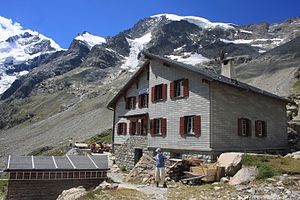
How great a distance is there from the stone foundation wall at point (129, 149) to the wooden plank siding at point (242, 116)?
26.5 feet

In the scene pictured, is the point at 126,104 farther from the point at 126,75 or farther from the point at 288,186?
the point at 126,75

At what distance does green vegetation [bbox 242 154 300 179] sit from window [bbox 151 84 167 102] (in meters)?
10.0

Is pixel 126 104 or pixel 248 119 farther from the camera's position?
pixel 126 104

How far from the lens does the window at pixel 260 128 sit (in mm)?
23594

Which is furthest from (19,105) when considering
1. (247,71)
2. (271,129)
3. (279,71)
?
(271,129)

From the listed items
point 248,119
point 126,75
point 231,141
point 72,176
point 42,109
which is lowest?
point 72,176

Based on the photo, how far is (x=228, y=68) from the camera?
87.7 feet

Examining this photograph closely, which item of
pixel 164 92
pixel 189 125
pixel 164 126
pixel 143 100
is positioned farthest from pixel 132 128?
pixel 189 125

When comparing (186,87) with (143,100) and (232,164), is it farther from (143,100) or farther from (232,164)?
(232,164)

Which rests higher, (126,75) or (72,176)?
(126,75)

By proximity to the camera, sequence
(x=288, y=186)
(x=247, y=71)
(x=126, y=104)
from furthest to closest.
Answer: (x=247, y=71)
(x=126, y=104)
(x=288, y=186)

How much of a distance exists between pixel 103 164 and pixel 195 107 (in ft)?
26.4

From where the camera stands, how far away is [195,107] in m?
21.5

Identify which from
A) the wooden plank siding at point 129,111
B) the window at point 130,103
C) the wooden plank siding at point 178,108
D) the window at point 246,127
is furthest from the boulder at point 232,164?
the window at point 130,103
